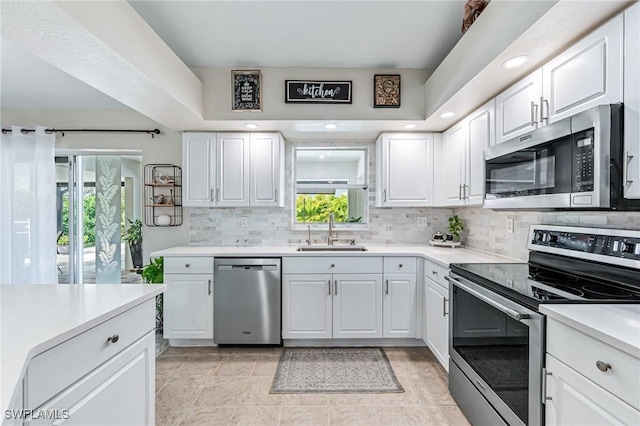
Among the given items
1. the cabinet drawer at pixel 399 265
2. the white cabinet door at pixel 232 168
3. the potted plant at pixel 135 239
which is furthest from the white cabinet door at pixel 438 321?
the potted plant at pixel 135 239

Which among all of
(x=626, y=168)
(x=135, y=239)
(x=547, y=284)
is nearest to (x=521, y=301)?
(x=547, y=284)

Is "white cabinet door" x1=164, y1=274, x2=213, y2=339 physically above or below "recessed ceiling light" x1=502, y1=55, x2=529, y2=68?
below

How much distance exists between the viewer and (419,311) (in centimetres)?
286

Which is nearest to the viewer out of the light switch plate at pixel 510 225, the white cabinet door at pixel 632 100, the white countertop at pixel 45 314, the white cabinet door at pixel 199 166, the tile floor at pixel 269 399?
the white countertop at pixel 45 314

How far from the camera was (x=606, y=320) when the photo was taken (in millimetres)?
1052

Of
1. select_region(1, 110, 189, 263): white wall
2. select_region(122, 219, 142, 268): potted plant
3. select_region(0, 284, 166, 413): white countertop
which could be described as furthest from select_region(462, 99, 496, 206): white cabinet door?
select_region(122, 219, 142, 268): potted plant

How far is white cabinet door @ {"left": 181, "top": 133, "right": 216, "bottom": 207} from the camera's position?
10.3 ft

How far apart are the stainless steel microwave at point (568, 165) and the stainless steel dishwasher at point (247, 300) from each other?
1.95 meters

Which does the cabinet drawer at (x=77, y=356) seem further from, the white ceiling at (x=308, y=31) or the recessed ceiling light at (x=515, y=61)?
the recessed ceiling light at (x=515, y=61)

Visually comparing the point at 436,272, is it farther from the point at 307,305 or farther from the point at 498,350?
the point at 307,305

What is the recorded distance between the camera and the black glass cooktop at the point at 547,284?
4.17 feet

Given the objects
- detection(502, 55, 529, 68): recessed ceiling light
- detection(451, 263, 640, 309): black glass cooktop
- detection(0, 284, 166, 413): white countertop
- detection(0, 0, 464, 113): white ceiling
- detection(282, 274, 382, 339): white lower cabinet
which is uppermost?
detection(0, 0, 464, 113): white ceiling

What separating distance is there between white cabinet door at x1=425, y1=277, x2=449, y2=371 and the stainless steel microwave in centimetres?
86

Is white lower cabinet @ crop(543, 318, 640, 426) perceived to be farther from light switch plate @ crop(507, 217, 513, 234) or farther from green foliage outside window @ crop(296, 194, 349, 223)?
green foliage outside window @ crop(296, 194, 349, 223)
